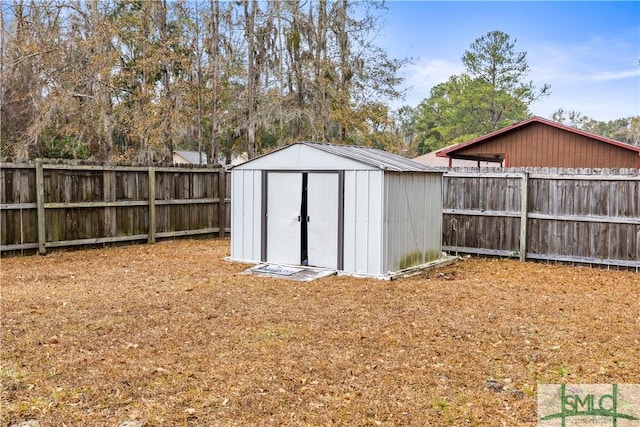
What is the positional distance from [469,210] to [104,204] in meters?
7.70

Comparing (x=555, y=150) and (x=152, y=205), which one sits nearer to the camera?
(x=152, y=205)

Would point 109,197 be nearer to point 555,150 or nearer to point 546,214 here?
point 546,214

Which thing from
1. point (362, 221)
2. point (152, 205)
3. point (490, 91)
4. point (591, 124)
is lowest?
point (362, 221)

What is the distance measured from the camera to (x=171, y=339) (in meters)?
5.34

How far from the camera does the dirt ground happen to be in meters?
3.78

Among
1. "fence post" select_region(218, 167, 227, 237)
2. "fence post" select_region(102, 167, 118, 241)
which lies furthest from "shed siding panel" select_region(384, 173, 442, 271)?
"fence post" select_region(102, 167, 118, 241)

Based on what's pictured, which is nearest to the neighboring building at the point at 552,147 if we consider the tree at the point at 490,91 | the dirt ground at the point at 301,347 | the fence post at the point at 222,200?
the dirt ground at the point at 301,347

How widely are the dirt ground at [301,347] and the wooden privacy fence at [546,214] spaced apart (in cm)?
126

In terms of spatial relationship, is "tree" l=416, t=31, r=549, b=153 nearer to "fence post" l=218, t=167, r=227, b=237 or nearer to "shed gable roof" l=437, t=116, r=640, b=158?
"shed gable roof" l=437, t=116, r=640, b=158

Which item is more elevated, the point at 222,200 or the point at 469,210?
the point at 222,200

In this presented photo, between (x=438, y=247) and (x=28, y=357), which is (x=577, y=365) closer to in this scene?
(x=28, y=357)

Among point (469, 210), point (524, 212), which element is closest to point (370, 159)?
point (469, 210)

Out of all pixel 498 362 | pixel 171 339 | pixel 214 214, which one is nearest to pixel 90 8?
pixel 214 214

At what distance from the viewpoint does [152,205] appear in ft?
40.5
